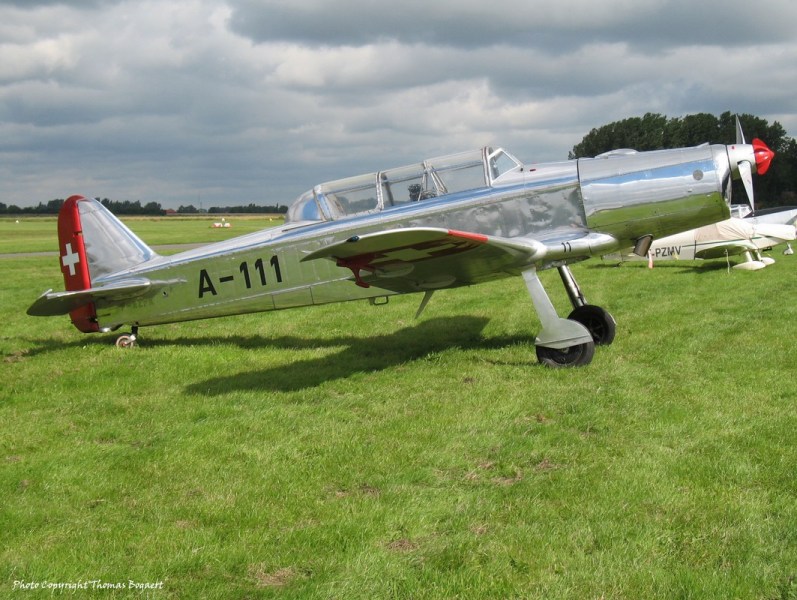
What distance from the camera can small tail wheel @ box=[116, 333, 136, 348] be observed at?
379 inches

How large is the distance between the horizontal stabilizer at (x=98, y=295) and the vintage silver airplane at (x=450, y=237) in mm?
17

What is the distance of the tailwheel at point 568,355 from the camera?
24.7ft

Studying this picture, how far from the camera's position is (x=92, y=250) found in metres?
10.1

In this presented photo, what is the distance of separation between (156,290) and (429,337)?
380cm

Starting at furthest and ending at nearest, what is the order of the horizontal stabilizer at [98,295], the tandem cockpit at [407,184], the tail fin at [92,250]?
the tail fin at [92,250] < the horizontal stabilizer at [98,295] < the tandem cockpit at [407,184]

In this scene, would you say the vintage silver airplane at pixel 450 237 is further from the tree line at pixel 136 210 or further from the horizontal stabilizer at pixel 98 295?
the tree line at pixel 136 210

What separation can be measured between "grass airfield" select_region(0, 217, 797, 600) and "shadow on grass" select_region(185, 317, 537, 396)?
6cm

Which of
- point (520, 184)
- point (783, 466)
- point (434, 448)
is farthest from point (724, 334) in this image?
point (434, 448)

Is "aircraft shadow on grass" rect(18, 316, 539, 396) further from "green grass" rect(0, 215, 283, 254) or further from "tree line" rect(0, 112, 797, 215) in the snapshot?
"tree line" rect(0, 112, 797, 215)

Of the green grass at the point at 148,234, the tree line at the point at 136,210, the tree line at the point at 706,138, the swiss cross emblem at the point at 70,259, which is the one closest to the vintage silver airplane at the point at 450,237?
the swiss cross emblem at the point at 70,259

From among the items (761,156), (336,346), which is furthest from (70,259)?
(761,156)

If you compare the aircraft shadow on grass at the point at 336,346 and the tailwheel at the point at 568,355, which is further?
the aircraft shadow on grass at the point at 336,346

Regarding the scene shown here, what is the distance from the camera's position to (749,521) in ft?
12.2

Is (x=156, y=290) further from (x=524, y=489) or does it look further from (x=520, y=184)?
(x=524, y=489)
